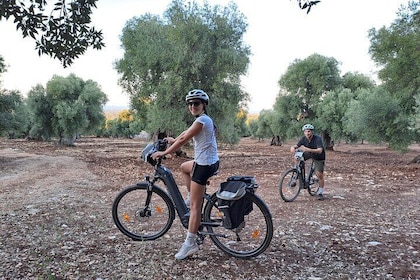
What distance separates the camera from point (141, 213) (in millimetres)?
4859

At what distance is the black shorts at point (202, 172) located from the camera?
12.8 feet

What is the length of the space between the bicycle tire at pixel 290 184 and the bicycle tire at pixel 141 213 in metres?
3.84

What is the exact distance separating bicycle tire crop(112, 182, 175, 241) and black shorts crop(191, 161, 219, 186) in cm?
86

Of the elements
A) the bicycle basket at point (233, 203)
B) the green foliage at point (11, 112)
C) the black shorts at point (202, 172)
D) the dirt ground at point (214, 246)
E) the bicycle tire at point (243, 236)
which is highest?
the green foliage at point (11, 112)

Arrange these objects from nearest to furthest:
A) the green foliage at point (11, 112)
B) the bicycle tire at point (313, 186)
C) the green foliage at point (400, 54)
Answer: the bicycle tire at point (313, 186)
the green foliage at point (400, 54)
the green foliage at point (11, 112)

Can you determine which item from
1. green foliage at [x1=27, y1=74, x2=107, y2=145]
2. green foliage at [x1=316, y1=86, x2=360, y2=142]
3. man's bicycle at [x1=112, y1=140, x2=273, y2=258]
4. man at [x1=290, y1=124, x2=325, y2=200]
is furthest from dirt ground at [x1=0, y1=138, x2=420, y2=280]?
green foliage at [x1=27, y1=74, x2=107, y2=145]

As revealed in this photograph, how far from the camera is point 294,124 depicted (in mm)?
33719

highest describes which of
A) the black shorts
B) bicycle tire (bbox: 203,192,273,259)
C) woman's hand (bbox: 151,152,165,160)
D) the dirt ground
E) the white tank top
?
the white tank top

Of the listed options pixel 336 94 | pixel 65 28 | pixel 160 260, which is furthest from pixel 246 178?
pixel 336 94

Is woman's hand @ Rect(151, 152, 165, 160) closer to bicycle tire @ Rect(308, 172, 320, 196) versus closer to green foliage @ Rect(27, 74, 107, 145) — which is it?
bicycle tire @ Rect(308, 172, 320, 196)

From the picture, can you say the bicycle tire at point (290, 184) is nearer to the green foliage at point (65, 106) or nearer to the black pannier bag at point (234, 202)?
the black pannier bag at point (234, 202)

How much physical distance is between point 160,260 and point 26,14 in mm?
3271

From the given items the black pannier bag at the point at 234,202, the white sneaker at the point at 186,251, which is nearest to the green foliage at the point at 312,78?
the black pannier bag at the point at 234,202

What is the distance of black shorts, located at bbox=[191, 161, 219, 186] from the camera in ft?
12.8
